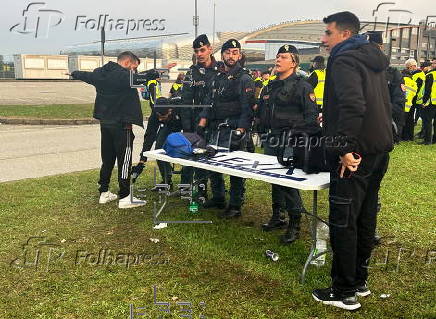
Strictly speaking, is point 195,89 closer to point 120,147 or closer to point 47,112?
point 120,147

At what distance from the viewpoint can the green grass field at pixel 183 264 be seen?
3.39m

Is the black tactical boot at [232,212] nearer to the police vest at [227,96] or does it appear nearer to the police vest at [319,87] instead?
the police vest at [227,96]

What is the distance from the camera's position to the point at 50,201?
617 centimetres

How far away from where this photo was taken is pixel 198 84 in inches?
238

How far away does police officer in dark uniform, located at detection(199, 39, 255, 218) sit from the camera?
546 cm

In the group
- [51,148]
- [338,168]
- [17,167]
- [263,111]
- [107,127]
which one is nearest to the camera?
[338,168]

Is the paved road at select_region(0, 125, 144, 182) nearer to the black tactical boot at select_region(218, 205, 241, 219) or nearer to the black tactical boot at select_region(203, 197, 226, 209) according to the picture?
the black tactical boot at select_region(203, 197, 226, 209)

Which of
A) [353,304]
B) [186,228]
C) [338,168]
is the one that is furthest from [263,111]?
[353,304]

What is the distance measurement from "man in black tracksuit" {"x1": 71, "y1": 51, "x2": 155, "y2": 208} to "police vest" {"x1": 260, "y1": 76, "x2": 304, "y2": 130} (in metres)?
2.01

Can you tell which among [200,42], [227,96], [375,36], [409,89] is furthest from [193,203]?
[409,89]

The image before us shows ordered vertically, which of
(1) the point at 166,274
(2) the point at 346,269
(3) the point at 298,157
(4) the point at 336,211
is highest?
(3) the point at 298,157

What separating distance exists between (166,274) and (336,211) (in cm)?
172

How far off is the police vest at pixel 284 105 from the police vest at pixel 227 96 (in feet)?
2.24

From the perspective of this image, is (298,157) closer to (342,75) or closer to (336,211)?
(336,211)
